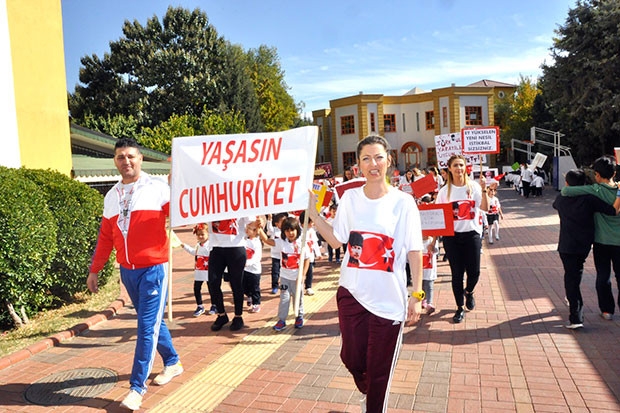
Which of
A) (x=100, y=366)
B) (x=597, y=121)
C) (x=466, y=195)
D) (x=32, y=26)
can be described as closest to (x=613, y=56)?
(x=597, y=121)

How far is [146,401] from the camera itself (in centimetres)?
423

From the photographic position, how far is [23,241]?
5895 millimetres

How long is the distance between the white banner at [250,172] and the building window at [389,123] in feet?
136

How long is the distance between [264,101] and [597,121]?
2851 centimetres

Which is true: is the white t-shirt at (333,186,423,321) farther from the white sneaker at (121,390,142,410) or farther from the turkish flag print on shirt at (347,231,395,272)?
the white sneaker at (121,390,142,410)

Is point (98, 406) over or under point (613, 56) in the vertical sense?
under

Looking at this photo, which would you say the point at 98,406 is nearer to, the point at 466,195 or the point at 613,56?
the point at 466,195

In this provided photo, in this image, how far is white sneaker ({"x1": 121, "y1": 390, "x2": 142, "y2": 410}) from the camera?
3.97 m

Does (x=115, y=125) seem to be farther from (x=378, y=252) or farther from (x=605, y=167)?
(x=378, y=252)

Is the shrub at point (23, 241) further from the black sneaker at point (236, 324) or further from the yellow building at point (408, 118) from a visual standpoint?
the yellow building at point (408, 118)

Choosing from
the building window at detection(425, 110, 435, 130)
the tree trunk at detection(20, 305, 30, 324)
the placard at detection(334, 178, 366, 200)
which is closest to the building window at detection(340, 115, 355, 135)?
the building window at detection(425, 110, 435, 130)

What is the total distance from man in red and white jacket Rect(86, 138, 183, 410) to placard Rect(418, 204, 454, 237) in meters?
3.11

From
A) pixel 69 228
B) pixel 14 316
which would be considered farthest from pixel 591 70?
pixel 14 316

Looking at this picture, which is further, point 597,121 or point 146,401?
point 597,121
